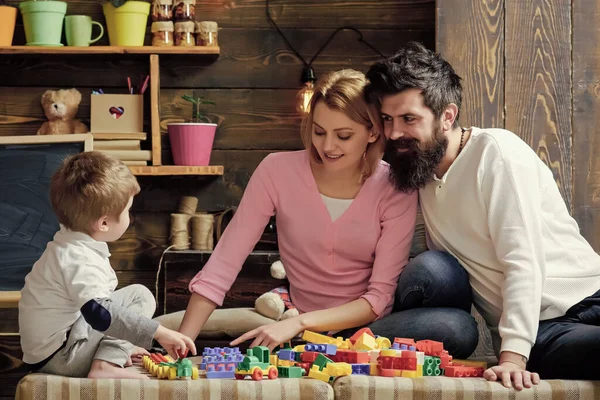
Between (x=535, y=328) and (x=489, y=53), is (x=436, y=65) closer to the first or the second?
(x=535, y=328)

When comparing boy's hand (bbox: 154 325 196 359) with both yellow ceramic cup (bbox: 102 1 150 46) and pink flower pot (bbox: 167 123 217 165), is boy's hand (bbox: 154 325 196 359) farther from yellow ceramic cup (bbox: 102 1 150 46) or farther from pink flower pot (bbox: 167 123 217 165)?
yellow ceramic cup (bbox: 102 1 150 46)

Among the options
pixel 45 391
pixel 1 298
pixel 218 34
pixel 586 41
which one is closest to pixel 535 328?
pixel 45 391

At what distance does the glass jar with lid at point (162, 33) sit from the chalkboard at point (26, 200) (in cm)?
58

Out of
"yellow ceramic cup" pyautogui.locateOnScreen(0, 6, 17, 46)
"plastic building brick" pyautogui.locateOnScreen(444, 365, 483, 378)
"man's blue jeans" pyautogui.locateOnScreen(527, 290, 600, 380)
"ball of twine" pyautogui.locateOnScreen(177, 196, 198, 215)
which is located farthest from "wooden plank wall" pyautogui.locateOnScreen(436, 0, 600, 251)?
"yellow ceramic cup" pyautogui.locateOnScreen(0, 6, 17, 46)

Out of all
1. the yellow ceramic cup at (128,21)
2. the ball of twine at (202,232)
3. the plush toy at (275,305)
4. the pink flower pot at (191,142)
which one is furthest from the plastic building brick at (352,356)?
the yellow ceramic cup at (128,21)

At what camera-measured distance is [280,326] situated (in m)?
2.01

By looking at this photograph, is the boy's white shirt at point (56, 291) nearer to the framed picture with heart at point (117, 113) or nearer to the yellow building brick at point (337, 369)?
the yellow building brick at point (337, 369)

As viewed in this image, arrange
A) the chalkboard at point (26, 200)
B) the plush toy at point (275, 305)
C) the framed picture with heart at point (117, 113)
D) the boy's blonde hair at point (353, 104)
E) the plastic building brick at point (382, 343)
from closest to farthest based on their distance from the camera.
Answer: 1. the plastic building brick at point (382, 343)
2. the boy's blonde hair at point (353, 104)
3. the plush toy at point (275, 305)
4. the chalkboard at point (26, 200)
5. the framed picture with heart at point (117, 113)

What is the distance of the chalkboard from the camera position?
2.98 metres

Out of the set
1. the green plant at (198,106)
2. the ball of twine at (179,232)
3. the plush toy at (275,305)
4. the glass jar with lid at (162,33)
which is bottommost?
the plush toy at (275,305)

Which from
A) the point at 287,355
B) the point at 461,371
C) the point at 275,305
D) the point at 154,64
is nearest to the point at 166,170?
the point at 154,64

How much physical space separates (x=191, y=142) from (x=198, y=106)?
0.20 metres

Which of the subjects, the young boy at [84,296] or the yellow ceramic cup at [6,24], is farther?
the yellow ceramic cup at [6,24]

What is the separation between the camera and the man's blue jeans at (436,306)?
2.04 meters
